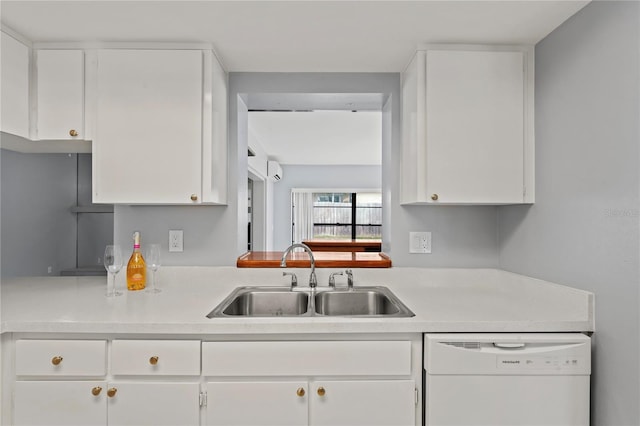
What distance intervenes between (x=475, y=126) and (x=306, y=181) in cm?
606

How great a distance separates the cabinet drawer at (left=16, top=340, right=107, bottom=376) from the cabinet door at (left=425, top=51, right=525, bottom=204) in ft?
4.91

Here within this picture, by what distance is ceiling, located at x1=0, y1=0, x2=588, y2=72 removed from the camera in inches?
55.2

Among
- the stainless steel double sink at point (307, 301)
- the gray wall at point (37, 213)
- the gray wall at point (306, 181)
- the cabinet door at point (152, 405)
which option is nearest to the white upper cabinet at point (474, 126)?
the stainless steel double sink at point (307, 301)

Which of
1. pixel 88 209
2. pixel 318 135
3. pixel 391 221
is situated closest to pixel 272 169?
pixel 318 135

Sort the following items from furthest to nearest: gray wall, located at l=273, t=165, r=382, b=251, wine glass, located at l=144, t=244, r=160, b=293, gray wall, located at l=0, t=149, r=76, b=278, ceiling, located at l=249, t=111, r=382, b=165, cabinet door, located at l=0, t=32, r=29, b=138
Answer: gray wall, located at l=273, t=165, r=382, b=251
ceiling, located at l=249, t=111, r=382, b=165
gray wall, located at l=0, t=149, r=76, b=278
wine glass, located at l=144, t=244, r=160, b=293
cabinet door, located at l=0, t=32, r=29, b=138

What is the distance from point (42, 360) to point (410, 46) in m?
1.97

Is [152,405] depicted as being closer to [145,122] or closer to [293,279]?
[293,279]

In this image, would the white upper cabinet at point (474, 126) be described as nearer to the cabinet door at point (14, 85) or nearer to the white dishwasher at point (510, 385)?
the white dishwasher at point (510, 385)

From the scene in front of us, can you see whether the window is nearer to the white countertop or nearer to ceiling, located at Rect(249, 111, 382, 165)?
ceiling, located at Rect(249, 111, 382, 165)

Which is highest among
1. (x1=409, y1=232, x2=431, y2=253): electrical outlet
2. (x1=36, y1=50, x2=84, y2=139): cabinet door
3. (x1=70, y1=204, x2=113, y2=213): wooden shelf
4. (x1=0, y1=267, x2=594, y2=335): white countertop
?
(x1=36, y1=50, x2=84, y2=139): cabinet door

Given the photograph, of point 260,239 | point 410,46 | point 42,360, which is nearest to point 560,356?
point 410,46

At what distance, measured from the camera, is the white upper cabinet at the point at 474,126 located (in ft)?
5.52

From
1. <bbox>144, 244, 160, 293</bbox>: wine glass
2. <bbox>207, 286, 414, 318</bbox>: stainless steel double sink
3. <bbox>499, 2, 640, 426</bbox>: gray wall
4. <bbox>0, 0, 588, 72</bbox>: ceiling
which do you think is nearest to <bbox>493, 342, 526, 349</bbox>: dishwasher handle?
<bbox>499, 2, 640, 426</bbox>: gray wall

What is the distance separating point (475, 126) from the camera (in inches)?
66.3
